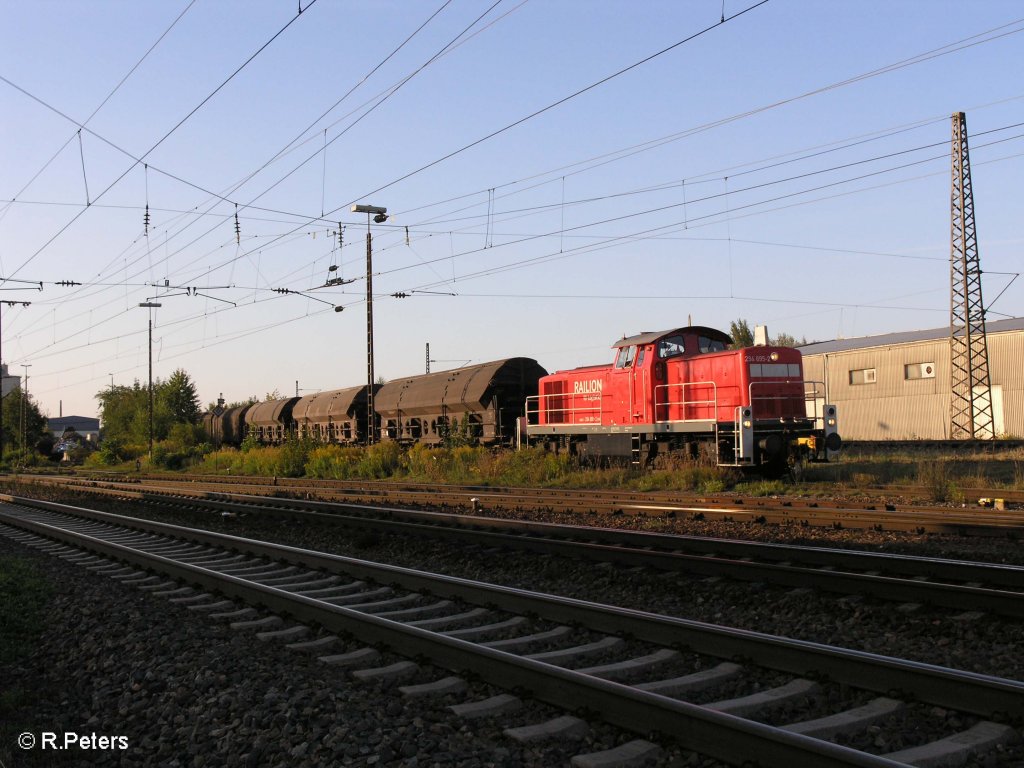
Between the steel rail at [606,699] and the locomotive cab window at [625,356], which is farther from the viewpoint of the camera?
the locomotive cab window at [625,356]

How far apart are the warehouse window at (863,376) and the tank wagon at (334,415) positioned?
2151 cm

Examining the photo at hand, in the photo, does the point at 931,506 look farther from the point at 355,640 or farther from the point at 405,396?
the point at 405,396

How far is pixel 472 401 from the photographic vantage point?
26234 millimetres

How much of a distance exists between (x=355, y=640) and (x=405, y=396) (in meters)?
24.2

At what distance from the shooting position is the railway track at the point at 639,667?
4.25 meters

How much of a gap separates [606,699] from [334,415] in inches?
1233

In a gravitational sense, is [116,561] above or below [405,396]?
below

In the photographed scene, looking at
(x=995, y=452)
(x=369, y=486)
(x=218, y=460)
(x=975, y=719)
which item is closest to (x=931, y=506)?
(x=975, y=719)

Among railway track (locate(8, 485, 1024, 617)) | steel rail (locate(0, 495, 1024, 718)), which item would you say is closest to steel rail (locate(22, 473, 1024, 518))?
railway track (locate(8, 485, 1024, 617))

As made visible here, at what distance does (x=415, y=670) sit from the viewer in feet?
19.1

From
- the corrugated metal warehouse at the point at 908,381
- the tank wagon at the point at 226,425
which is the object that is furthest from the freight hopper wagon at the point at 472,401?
the tank wagon at the point at 226,425

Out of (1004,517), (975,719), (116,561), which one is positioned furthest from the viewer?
(116,561)

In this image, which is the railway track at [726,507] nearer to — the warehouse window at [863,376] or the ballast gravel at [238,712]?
the ballast gravel at [238,712]

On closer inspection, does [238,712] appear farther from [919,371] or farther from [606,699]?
[919,371]
